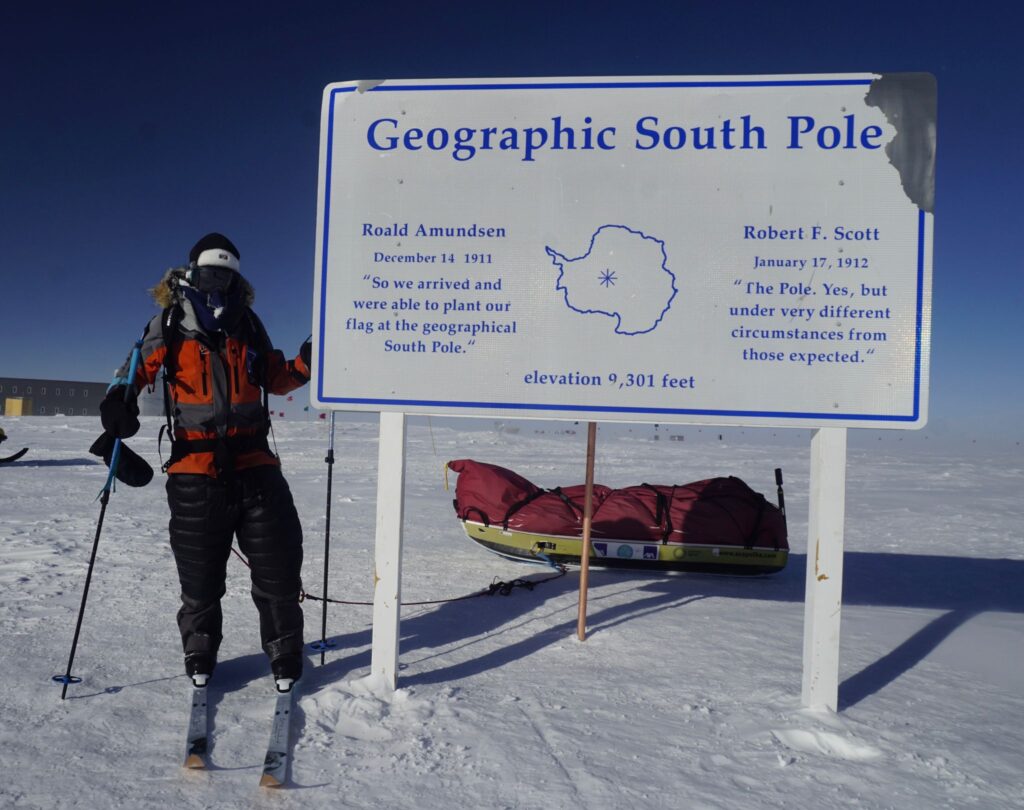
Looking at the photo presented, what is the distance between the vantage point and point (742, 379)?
126 inches

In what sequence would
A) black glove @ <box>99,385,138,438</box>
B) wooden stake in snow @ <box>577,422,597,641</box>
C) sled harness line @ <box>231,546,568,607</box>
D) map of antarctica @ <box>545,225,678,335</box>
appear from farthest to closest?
sled harness line @ <box>231,546,568,607</box>, wooden stake in snow @ <box>577,422,597,641</box>, map of antarctica @ <box>545,225,678,335</box>, black glove @ <box>99,385,138,438</box>

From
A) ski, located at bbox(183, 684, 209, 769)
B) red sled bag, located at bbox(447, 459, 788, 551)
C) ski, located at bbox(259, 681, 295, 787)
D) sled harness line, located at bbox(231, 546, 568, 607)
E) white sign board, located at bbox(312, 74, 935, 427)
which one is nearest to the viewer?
ski, located at bbox(259, 681, 295, 787)

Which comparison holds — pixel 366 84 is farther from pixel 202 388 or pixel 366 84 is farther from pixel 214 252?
pixel 202 388

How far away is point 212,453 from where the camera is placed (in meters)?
3.02

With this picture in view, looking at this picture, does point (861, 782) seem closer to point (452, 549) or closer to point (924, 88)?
point (924, 88)

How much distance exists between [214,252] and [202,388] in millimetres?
649

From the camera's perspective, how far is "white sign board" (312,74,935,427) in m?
3.12

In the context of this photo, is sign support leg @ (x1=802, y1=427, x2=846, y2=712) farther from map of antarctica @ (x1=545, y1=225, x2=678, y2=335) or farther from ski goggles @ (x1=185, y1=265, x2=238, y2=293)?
ski goggles @ (x1=185, y1=265, x2=238, y2=293)

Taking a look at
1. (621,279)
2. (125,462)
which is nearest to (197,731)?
(125,462)

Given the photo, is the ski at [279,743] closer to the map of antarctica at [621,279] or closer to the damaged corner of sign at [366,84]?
the map of antarctica at [621,279]

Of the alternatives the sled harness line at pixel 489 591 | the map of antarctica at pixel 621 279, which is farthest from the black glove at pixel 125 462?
the map of antarctica at pixel 621 279

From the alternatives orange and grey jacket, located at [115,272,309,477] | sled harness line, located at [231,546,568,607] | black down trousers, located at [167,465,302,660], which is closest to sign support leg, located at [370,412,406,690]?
black down trousers, located at [167,465,302,660]

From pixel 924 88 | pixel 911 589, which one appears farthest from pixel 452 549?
pixel 924 88

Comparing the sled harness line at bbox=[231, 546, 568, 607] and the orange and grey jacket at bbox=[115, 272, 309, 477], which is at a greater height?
the orange and grey jacket at bbox=[115, 272, 309, 477]
